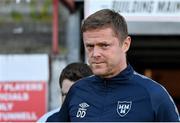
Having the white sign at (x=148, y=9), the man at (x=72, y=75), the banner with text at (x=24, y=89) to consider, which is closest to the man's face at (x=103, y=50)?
the man at (x=72, y=75)

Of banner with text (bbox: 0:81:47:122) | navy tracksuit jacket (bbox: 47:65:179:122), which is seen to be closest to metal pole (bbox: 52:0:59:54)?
banner with text (bbox: 0:81:47:122)

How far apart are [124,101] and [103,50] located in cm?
20

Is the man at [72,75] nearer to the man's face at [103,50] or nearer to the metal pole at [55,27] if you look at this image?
the man's face at [103,50]

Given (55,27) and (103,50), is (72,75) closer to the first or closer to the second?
(103,50)

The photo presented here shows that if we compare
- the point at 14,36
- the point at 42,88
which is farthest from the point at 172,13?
the point at 14,36

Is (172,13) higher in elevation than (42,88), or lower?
higher

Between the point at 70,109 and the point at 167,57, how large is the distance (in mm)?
6414

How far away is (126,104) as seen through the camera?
228 centimetres

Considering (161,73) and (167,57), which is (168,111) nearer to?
(167,57)

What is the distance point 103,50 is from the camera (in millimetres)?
2268

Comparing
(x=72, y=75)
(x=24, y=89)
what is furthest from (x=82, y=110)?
(x=24, y=89)

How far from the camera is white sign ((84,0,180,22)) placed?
5.54 metres

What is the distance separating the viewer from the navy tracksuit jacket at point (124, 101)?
89.1 inches

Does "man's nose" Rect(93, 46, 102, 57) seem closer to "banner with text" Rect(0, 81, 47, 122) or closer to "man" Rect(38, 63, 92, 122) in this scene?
"man" Rect(38, 63, 92, 122)
